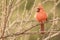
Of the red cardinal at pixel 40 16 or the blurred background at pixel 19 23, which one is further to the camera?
the red cardinal at pixel 40 16

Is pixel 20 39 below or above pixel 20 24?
below

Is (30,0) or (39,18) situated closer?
(39,18)

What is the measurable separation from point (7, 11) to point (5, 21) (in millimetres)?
128

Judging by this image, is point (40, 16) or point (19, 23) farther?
point (19, 23)

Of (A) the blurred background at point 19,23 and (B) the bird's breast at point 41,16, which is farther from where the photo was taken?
(B) the bird's breast at point 41,16

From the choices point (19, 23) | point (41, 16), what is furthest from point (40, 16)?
point (19, 23)

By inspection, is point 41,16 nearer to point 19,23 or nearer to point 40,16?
point 40,16

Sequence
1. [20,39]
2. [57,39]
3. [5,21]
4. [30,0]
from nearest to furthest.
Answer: [5,21], [20,39], [30,0], [57,39]

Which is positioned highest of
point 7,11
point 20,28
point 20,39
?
point 7,11

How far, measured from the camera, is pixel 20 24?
10.7ft

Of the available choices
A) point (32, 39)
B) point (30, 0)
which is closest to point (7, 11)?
point (30, 0)

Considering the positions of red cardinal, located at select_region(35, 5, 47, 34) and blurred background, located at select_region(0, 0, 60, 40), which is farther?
red cardinal, located at select_region(35, 5, 47, 34)

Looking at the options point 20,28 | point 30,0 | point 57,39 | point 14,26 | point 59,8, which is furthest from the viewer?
point 59,8

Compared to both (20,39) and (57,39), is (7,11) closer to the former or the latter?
(20,39)
